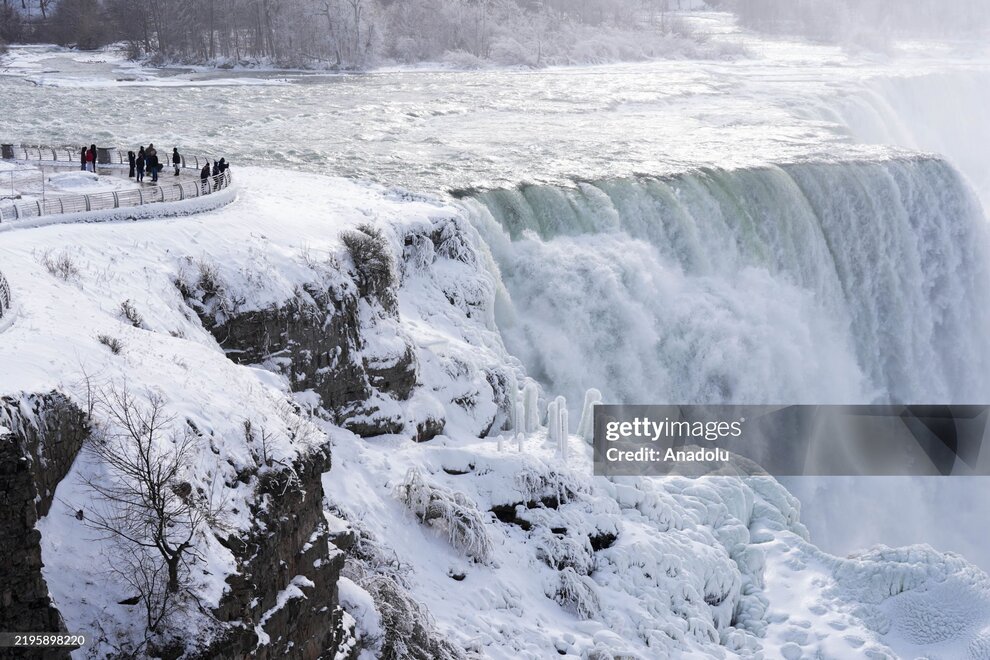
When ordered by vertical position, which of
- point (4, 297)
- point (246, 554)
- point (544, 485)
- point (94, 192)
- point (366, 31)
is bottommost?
point (544, 485)

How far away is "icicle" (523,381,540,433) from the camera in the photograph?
919 inches

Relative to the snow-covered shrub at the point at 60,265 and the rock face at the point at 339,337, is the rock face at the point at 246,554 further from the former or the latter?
the snow-covered shrub at the point at 60,265

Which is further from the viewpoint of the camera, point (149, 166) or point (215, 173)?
point (149, 166)

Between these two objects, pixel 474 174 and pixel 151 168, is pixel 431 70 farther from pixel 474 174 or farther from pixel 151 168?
pixel 151 168

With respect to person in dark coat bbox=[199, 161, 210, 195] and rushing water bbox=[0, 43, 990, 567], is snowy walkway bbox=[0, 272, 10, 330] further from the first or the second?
rushing water bbox=[0, 43, 990, 567]

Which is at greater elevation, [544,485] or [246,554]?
[246,554]

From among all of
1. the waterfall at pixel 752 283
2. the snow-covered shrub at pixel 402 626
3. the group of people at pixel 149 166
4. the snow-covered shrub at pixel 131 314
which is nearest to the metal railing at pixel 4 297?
the snow-covered shrub at pixel 131 314

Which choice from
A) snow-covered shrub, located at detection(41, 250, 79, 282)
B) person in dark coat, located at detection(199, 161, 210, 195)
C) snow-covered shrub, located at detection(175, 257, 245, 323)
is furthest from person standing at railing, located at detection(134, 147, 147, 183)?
snow-covered shrub, located at detection(41, 250, 79, 282)

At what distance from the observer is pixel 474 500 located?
19.1m

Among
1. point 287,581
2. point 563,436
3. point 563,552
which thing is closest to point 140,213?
point 563,436

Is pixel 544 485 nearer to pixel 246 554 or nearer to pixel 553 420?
pixel 553 420

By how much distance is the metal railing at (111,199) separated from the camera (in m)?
21.5

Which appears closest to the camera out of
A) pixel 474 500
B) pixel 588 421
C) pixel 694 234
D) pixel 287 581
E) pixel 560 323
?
pixel 287 581

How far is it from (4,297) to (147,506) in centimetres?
519
